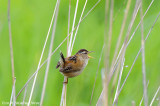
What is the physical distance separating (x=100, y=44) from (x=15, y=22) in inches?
60.9

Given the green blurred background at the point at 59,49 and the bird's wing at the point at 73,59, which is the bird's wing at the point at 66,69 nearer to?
the bird's wing at the point at 73,59

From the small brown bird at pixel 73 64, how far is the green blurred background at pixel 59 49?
7.6 inches

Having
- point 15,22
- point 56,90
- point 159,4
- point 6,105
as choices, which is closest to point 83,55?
point 56,90

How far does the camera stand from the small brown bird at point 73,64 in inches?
156

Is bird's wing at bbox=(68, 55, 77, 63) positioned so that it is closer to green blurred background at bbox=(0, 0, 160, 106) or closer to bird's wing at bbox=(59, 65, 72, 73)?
bird's wing at bbox=(59, 65, 72, 73)

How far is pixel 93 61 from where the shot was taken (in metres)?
4.83

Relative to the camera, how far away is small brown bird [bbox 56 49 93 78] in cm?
397

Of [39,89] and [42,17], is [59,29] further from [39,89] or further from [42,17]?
[39,89]

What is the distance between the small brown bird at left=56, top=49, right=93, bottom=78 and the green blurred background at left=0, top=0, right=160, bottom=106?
0.19m

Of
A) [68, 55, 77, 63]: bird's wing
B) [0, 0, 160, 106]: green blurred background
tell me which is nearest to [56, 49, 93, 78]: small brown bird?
[68, 55, 77, 63]: bird's wing

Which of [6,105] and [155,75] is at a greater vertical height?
[155,75]

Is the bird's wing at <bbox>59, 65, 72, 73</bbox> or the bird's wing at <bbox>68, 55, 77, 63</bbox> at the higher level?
the bird's wing at <bbox>68, 55, 77, 63</bbox>

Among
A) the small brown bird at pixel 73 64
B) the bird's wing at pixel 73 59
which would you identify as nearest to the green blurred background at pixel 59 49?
the small brown bird at pixel 73 64

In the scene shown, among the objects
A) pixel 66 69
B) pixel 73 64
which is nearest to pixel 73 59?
pixel 73 64
